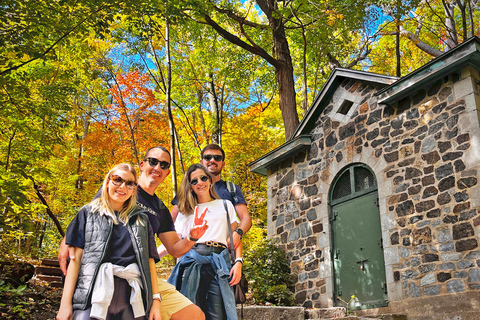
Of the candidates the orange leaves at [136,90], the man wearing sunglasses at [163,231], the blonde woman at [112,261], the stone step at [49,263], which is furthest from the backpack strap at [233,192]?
the orange leaves at [136,90]

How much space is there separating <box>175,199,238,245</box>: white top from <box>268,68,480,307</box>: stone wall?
435 cm

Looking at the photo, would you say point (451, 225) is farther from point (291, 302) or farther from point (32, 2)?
point (32, 2)

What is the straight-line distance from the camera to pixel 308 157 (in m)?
9.39

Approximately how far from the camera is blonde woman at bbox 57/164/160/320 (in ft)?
7.45

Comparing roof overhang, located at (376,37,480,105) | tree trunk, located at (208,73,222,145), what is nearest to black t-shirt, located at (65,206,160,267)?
roof overhang, located at (376,37,480,105)

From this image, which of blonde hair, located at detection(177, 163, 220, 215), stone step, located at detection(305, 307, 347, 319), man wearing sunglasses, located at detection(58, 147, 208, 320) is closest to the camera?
man wearing sunglasses, located at detection(58, 147, 208, 320)

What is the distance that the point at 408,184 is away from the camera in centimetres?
714

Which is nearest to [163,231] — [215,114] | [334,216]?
[334,216]

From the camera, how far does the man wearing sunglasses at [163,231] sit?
2.75 meters

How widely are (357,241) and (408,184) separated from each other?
4.89 ft

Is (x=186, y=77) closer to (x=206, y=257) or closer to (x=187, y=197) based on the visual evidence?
(x=187, y=197)

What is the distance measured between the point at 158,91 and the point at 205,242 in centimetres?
1282

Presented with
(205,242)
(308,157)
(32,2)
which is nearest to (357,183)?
(308,157)

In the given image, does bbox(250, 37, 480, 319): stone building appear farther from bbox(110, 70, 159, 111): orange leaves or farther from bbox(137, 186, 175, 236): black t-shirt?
bbox(110, 70, 159, 111): orange leaves
